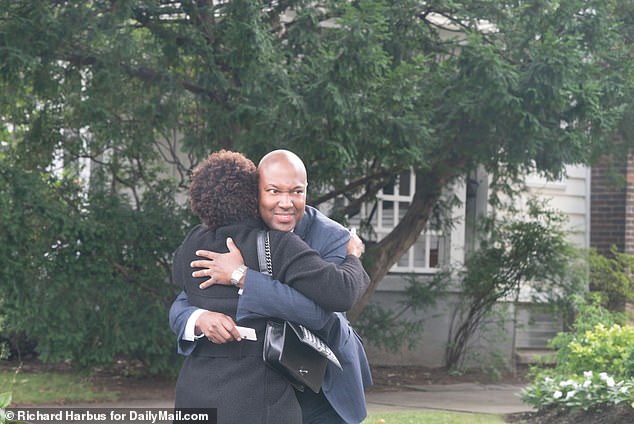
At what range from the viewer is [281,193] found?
3.77m

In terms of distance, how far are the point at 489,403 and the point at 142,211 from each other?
381 centimetres

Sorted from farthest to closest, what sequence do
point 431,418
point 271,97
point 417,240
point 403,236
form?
point 417,240, point 403,236, point 431,418, point 271,97

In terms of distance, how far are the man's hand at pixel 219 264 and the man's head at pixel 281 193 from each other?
191 millimetres

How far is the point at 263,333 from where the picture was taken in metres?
3.63

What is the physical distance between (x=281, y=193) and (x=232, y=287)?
0.40 metres

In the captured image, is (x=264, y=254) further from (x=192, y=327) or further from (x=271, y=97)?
(x=271, y=97)

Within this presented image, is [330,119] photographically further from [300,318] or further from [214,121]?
[300,318]

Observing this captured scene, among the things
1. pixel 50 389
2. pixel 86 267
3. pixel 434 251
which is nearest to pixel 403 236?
pixel 434 251

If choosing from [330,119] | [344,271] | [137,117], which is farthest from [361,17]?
[344,271]

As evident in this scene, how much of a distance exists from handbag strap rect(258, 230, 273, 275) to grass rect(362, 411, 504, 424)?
4320 millimetres

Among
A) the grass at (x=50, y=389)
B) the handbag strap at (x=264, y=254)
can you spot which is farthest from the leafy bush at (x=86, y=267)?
the handbag strap at (x=264, y=254)

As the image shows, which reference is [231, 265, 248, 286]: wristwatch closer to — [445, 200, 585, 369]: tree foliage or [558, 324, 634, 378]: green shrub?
[558, 324, 634, 378]: green shrub

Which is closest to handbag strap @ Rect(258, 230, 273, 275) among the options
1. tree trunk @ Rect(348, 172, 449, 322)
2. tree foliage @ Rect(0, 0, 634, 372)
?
tree foliage @ Rect(0, 0, 634, 372)

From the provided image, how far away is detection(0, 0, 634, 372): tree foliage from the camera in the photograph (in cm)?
764
